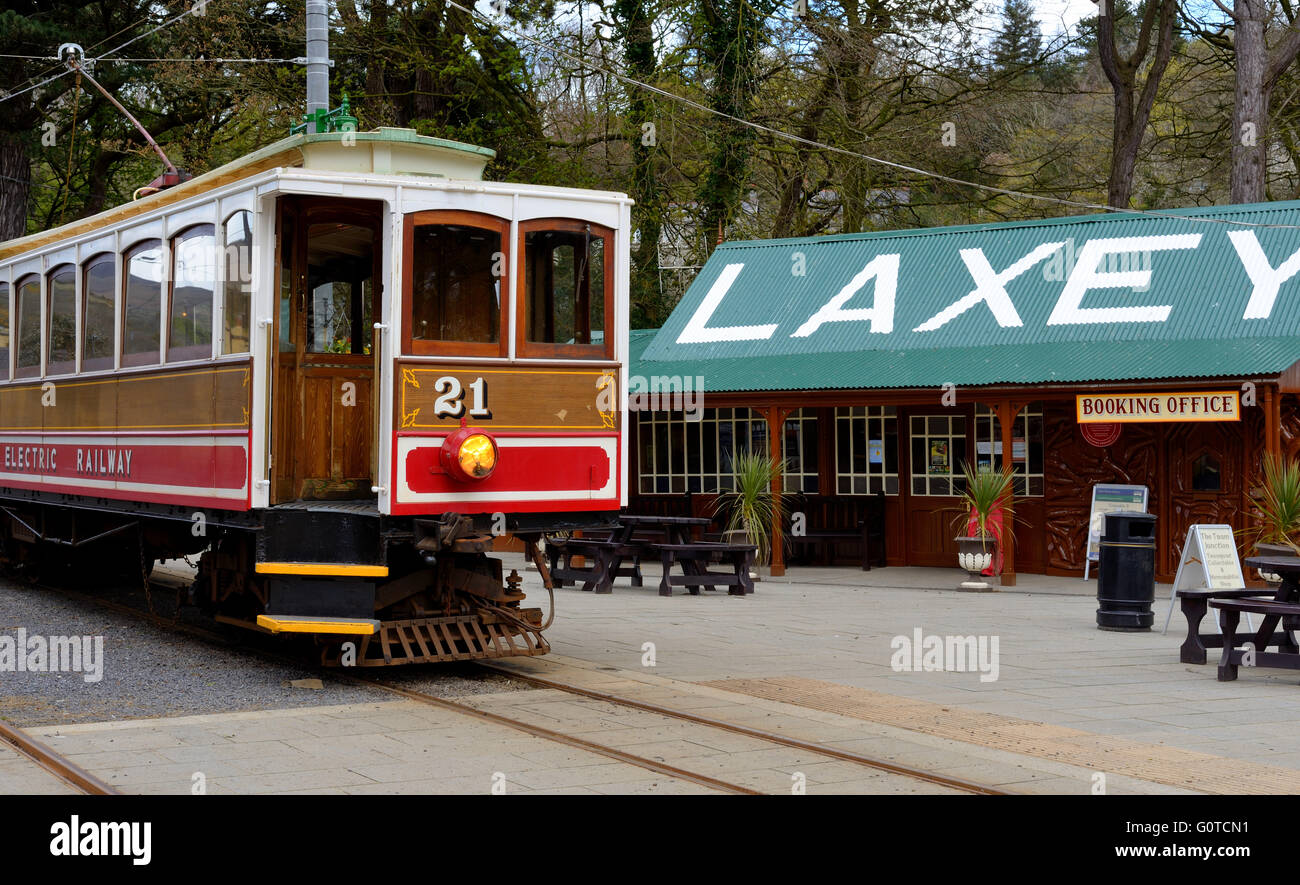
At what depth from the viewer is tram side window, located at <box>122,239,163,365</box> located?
11.0m

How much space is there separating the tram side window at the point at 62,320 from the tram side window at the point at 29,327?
379mm

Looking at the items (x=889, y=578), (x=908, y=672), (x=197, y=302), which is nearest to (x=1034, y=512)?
(x=889, y=578)

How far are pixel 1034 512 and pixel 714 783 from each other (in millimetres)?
13271

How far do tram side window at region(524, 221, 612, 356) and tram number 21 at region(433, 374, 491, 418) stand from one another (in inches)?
20.5

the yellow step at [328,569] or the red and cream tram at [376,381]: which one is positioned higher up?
the red and cream tram at [376,381]

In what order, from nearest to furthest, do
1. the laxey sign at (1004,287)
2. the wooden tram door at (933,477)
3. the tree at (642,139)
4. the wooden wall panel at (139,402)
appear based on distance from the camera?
the wooden wall panel at (139,402)
the laxey sign at (1004,287)
the wooden tram door at (933,477)
the tree at (642,139)

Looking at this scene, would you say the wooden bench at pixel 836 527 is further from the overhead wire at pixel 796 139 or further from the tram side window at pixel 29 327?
the tram side window at pixel 29 327

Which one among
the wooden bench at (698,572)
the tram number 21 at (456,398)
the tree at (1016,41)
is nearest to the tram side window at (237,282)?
the tram number 21 at (456,398)

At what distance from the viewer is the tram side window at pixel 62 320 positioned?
12.7 meters

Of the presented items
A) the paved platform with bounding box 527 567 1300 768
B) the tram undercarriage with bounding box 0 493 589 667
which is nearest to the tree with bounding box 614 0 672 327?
the paved platform with bounding box 527 567 1300 768

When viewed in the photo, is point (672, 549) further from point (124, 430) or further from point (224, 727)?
point (224, 727)

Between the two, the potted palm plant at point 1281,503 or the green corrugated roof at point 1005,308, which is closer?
the potted palm plant at point 1281,503

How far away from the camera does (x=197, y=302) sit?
10344 mm

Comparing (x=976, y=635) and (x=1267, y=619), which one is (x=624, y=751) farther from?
(x=976, y=635)
